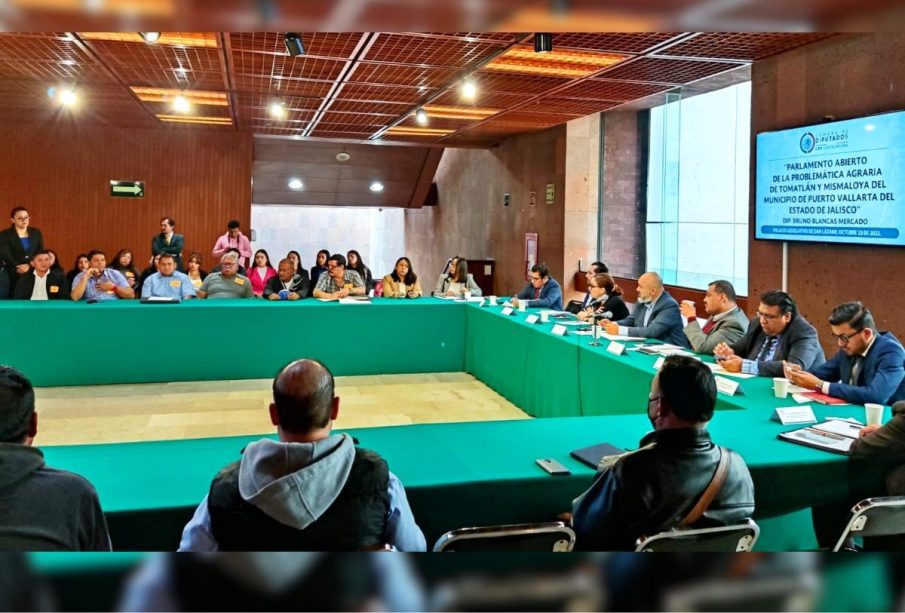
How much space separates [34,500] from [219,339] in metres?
4.52

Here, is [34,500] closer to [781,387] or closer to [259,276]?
[781,387]

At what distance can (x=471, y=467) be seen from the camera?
77.7 inches

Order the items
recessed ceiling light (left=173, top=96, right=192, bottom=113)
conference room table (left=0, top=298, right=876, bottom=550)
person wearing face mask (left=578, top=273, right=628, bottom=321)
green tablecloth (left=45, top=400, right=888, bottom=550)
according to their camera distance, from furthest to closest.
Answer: recessed ceiling light (left=173, top=96, right=192, bottom=113), person wearing face mask (left=578, top=273, right=628, bottom=321), conference room table (left=0, top=298, right=876, bottom=550), green tablecloth (left=45, top=400, right=888, bottom=550)

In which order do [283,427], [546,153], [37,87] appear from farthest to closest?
[546,153], [37,87], [283,427]

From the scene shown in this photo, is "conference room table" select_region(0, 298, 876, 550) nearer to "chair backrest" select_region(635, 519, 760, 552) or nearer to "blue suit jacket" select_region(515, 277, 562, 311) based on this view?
"chair backrest" select_region(635, 519, 760, 552)

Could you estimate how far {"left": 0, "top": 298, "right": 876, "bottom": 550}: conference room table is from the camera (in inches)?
73.8

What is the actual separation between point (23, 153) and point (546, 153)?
6864 mm

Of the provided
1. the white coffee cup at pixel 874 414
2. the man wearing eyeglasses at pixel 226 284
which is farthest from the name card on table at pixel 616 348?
the man wearing eyeglasses at pixel 226 284

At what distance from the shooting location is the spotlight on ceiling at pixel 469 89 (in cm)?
562

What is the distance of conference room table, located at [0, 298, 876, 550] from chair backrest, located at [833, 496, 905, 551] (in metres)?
0.28

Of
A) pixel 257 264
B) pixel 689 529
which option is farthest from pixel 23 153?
pixel 689 529

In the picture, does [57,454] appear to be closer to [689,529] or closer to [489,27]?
[689,529]

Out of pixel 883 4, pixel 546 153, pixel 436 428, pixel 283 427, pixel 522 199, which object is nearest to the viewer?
pixel 883 4

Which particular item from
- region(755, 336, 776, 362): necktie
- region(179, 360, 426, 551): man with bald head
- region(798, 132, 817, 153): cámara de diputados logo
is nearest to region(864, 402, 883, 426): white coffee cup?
region(755, 336, 776, 362): necktie
